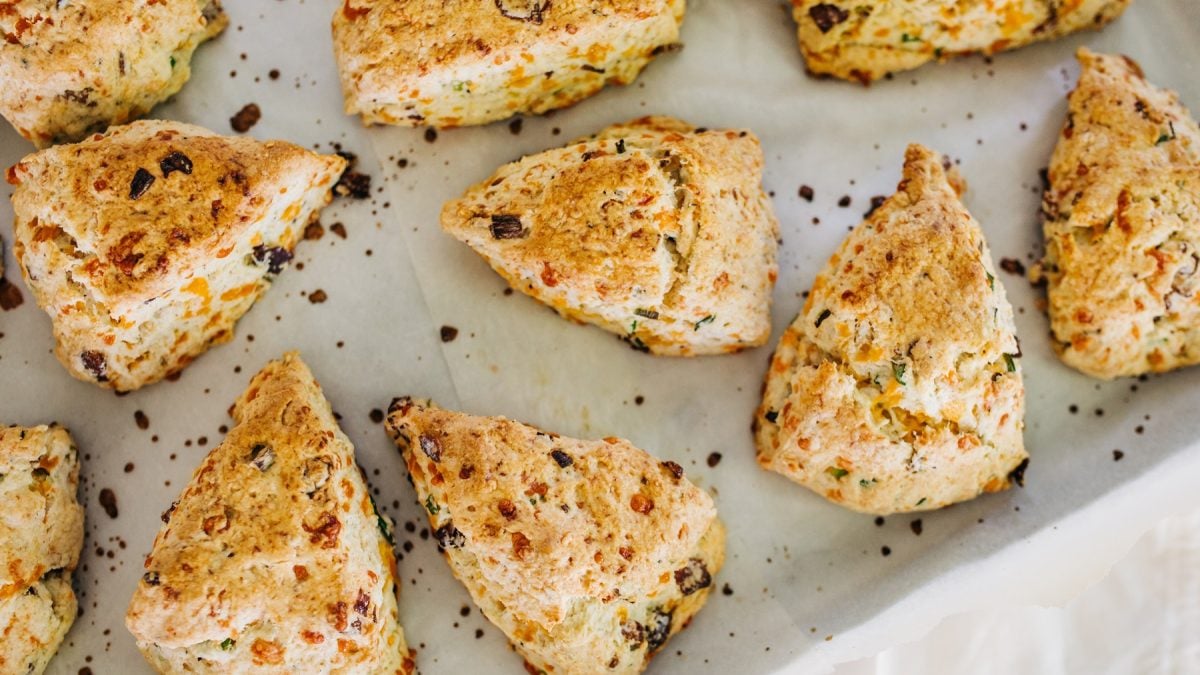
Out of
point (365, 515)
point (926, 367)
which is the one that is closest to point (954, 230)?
point (926, 367)

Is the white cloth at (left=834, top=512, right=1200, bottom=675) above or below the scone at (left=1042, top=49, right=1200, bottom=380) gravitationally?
below

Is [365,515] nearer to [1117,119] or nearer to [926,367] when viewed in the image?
[926,367]

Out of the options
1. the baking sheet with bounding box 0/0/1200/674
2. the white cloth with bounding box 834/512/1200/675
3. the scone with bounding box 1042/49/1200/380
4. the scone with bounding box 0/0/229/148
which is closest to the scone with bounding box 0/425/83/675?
the baking sheet with bounding box 0/0/1200/674

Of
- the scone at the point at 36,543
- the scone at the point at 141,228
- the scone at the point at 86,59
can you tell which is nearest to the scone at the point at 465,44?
the scone at the point at 141,228

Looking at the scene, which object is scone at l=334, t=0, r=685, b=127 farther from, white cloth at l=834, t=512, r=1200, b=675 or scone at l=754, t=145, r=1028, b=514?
white cloth at l=834, t=512, r=1200, b=675

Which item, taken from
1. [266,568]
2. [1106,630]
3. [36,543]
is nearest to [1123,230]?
[1106,630]

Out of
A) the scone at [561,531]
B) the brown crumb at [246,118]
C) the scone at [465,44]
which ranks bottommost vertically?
the scone at [561,531]

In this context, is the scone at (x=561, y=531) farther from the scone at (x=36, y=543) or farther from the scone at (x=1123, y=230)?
the scone at (x=1123, y=230)
